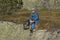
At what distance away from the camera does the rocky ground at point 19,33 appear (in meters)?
6.38

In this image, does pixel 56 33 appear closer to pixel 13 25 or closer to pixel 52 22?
pixel 52 22

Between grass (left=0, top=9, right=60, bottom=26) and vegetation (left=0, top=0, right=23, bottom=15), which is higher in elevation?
vegetation (left=0, top=0, right=23, bottom=15)

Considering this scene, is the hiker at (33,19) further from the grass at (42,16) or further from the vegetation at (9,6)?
the vegetation at (9,6)

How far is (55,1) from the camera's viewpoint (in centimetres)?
647

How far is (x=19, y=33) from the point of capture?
6.49 m

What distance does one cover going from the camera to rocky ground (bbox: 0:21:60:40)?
638 cm

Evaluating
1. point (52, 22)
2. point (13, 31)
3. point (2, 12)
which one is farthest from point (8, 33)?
point (52, 22)

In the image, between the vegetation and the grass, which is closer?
the grass

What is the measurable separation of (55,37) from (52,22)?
1.36ft

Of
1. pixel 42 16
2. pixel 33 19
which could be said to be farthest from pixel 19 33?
pixel 42 16

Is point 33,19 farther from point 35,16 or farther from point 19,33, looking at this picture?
point 19,33

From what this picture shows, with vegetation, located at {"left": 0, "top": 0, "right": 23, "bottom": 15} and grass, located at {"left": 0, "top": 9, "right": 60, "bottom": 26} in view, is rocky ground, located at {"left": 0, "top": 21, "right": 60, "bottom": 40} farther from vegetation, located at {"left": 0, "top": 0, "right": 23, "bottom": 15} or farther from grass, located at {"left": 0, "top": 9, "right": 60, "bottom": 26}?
vegetation, located at {"left": 0, "top": 0, "right": 23, "bottom": 15}

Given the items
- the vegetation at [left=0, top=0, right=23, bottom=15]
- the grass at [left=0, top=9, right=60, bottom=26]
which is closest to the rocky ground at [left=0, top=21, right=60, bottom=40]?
the grass at [left=0, top=9, right=60, bottom=26]

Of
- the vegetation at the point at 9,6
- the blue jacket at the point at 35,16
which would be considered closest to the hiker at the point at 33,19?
the blue jacket at the point at 35,16
